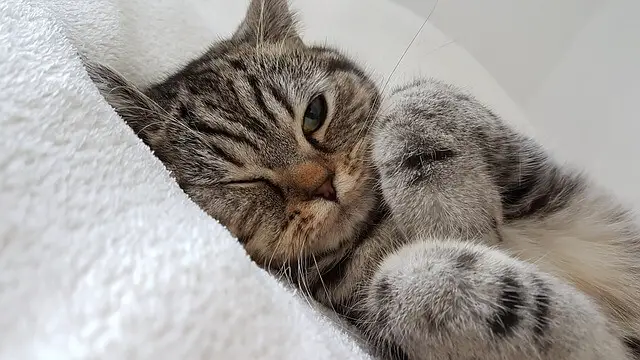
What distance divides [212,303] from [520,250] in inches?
17.8

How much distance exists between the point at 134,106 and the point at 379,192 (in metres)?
0.36

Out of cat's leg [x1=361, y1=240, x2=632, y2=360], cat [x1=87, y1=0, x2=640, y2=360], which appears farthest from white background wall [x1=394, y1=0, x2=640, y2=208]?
cat's leg [x1=361, y1=240, x2=632, y2=360]

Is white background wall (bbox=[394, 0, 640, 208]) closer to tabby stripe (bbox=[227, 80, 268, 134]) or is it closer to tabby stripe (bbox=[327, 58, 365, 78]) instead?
tabby stripe (bbox=[327, 58, 365, 78])

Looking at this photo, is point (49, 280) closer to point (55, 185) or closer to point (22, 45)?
point (55, 185)

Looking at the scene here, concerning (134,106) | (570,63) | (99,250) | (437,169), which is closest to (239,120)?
(134,106)

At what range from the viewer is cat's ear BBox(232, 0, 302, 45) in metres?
1.05

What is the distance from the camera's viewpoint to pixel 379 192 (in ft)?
2.89

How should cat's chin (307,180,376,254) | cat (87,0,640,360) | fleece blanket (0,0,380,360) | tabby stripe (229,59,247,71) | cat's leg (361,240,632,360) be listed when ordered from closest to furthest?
fleece blanket (0,0,380,360), cat's leg (361,240,632,360), cat (87,0,640,360), cat's chin (307,180,376,254), tabby stripe (229,59,247,71)

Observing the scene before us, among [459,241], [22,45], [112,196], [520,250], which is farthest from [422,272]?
[22,45]

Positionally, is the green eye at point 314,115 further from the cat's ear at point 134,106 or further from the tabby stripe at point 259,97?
the cat's ear at point 134,106

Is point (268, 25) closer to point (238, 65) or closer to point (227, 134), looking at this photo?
point (238, 65)

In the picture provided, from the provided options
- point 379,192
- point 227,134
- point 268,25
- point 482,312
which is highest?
point 268,25

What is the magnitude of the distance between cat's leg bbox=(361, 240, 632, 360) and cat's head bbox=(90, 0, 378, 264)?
16cm

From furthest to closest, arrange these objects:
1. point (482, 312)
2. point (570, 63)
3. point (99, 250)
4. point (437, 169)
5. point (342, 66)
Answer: point (570, 63) < point (342, 66) < point (437, 169) < point (482, 312) < point (99, 250)
